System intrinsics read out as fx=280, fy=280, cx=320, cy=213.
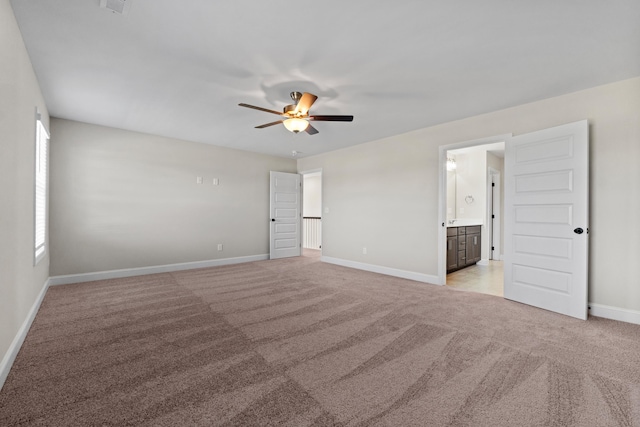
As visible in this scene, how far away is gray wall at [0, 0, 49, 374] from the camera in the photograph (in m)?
1.95

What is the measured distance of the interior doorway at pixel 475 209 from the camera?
216 inches

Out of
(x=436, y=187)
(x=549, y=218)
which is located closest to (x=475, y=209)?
(x=436, y=187)

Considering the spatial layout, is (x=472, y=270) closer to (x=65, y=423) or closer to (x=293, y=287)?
(x=293, y=287)

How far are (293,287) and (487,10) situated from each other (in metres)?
3.78

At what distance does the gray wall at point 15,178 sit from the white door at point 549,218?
197 inches

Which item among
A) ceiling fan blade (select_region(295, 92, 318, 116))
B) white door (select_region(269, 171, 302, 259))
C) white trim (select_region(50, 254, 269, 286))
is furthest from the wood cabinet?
white trim (select_region(50, 254, 269, 286))

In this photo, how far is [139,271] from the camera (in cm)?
503

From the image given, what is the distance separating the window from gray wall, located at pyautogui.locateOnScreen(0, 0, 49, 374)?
1.12 feet

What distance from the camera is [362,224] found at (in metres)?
5.73

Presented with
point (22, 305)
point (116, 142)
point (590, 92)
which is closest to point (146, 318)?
point (22, 305)

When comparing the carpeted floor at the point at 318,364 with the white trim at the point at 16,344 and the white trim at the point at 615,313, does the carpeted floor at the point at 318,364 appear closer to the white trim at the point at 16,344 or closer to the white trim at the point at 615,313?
the white trim at the point at 16,344

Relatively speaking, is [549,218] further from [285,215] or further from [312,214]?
[312,214]

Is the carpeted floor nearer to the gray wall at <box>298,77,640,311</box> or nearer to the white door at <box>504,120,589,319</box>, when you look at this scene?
the white door at <box>504,120,589,319</box>

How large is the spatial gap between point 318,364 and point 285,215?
5132mm
